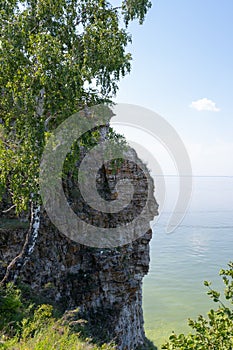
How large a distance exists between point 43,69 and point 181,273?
1782 inches

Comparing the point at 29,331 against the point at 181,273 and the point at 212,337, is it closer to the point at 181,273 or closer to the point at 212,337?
the point at 212,337

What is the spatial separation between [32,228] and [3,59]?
5.56 m

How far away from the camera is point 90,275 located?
57.4ft

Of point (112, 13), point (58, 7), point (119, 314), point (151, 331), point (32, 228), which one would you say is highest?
point (112, 13)

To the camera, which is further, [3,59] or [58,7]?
[58,7]

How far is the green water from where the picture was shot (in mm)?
34094

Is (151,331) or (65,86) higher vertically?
(65,86)

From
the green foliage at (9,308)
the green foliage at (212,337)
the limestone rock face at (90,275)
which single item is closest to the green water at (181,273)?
the limestone rock face at (90,275)

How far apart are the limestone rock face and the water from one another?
32.3ft

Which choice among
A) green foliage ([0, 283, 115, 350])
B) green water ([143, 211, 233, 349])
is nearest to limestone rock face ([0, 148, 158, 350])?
green foliage ([0, 283, 115, 350])

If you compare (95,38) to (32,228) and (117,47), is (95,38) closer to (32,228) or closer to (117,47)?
(117,47)

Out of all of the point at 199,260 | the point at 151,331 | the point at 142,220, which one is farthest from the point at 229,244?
the point at 142,220

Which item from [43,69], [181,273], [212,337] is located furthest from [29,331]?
[181,273]

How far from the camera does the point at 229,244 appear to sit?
216 ft
